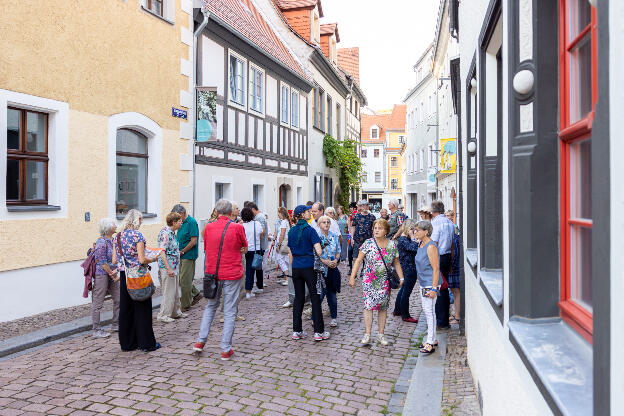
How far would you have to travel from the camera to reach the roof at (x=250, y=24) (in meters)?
14.0

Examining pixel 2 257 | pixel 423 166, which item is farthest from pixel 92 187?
pixel 423 166

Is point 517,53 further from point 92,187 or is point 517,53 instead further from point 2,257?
point 92,187

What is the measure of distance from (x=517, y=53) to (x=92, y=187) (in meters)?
7.81

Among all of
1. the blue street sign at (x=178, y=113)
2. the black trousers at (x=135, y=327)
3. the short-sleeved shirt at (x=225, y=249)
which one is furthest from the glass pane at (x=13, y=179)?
the blue street sign at (x=178, y=113)

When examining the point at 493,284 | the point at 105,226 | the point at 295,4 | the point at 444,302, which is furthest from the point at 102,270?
the point at 295,4

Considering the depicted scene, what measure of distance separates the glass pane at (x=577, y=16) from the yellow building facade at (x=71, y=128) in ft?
23.8

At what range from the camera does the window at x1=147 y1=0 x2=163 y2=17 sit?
10627mm

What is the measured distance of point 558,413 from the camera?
180cm

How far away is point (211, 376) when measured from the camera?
536 centimetres

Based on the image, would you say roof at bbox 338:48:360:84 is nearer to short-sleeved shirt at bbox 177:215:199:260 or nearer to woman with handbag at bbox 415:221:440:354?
short-sleeved shirt at bbox 177:215:199:260

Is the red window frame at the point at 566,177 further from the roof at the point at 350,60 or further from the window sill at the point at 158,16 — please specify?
the roof at the point at 350,60

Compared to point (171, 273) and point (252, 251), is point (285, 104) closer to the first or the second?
point (252, 251)

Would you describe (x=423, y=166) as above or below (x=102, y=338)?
above

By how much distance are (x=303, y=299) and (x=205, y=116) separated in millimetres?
6436
